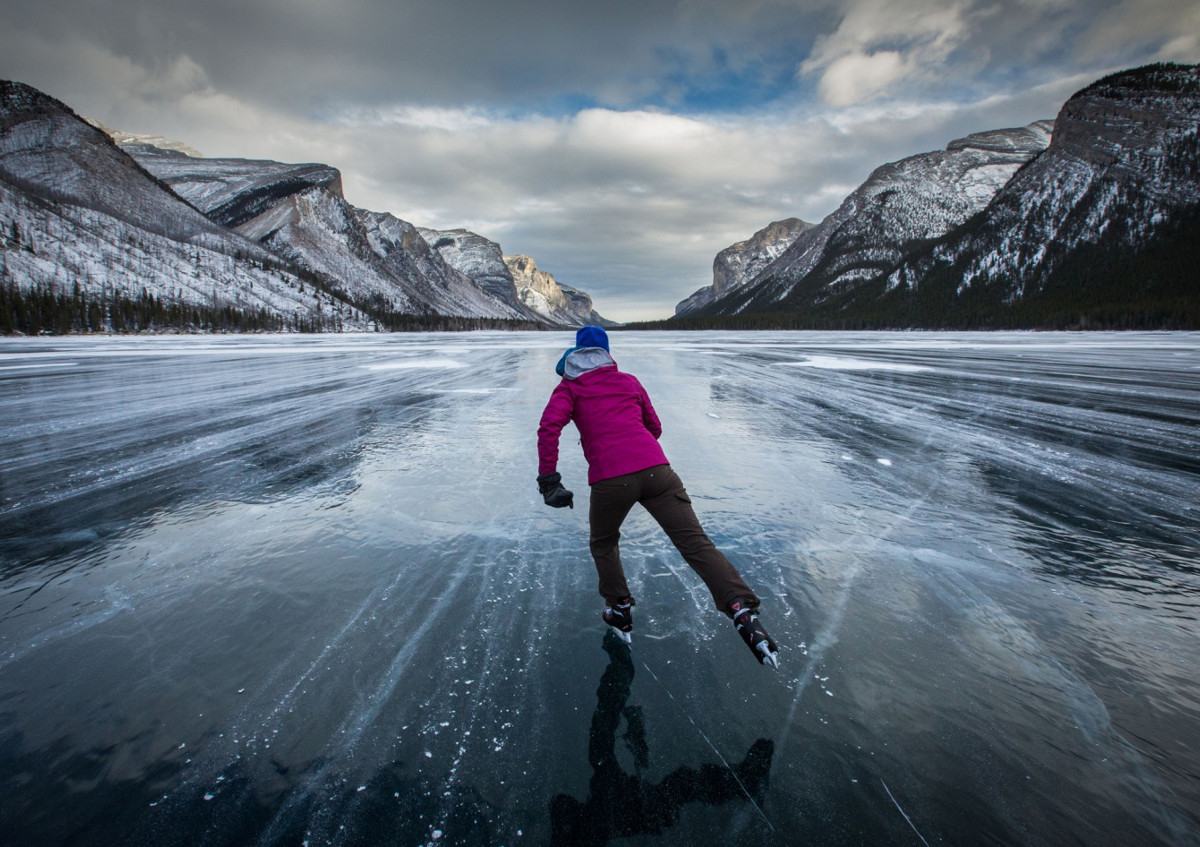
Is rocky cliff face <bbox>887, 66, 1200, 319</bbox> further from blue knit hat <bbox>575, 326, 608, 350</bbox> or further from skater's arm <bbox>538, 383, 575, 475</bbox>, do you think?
skater's arm <bbox>538, 383, 575, 475</bbox>

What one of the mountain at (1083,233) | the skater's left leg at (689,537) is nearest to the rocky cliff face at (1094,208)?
the mountain at (1083,233)

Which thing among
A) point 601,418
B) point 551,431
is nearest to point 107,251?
point 551,431

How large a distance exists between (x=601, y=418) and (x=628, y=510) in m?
0.57

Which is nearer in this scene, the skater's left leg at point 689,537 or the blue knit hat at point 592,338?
the skater's left leg at point 689,537

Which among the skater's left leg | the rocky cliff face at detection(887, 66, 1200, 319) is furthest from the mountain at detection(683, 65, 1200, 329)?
the skater's left leg

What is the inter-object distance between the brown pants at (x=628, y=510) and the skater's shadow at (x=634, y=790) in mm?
804

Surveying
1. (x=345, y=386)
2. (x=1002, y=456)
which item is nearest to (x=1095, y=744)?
(x=1002, y=456)

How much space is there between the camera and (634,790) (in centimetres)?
210

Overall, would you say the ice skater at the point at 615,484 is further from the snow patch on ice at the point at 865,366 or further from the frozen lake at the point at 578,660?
the snow patch on ice at the point at 865,366

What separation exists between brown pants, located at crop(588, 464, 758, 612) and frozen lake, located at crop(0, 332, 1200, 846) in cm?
36

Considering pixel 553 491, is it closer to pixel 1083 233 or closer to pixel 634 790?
pixel 634 790

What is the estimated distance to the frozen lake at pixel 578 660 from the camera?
2006 mm

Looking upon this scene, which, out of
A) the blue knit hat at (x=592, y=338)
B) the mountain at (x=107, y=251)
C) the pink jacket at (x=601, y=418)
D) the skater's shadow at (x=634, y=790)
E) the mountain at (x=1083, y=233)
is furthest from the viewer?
the mountain at (x=1083, y=233)

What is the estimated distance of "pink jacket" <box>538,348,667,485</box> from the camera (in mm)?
3166
